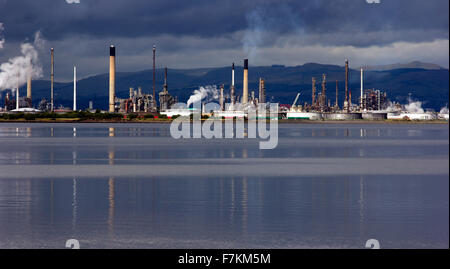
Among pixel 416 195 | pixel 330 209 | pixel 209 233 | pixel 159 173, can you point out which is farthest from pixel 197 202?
pixel 159 173

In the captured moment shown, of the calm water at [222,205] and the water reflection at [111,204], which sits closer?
the calm water at [222,205]

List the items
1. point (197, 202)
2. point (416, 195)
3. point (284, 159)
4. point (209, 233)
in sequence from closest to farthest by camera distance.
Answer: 1. point (209, 233)
2. point (197, 202)
3. point (416, 195)
4. point (284, 159)

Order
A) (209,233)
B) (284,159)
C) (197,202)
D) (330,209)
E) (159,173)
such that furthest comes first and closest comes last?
(284,159) → (159,173) → (197,202) → (330,209) → (209,233)

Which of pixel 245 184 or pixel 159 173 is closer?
pixel 245 184

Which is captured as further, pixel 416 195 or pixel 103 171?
pixel 103 171

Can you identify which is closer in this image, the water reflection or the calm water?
the calm water

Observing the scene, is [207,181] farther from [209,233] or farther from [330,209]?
[209,233]

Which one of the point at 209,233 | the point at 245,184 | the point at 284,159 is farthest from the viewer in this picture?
the point at 284,159
